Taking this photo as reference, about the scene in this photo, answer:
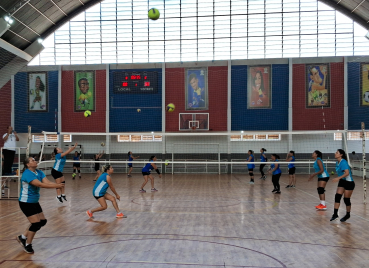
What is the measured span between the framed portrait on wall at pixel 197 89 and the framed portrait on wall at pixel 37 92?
11604mm

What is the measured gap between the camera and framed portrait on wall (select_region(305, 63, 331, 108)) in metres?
27.4

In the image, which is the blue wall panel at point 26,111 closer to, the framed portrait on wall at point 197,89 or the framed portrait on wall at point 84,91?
the framed portrait on wall at point 84,91

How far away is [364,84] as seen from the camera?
2683 cm

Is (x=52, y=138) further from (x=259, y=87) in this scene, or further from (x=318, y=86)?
(x=318, y=86)

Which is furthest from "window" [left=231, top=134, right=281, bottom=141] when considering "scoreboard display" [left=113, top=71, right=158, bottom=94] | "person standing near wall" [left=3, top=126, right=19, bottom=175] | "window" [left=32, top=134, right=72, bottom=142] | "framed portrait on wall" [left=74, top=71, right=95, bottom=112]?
"person standing near wall" [left=3, top=126, right=19, bottom=175]

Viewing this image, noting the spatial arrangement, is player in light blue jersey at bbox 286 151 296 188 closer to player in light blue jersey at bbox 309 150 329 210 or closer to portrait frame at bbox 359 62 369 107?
player in light blue jersey at bbox 309 150 329 210

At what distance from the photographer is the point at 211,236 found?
7.24 metres

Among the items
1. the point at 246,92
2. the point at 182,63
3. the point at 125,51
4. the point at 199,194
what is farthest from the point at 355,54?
the point at 199,194

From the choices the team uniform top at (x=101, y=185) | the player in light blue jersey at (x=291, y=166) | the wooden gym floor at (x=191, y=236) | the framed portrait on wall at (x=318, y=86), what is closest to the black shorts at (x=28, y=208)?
the wooden gym floor at (x=191, y=236)

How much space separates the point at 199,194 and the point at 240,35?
724 inches

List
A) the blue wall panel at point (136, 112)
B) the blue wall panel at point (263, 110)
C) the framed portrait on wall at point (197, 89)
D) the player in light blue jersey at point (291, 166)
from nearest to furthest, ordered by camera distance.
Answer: the player in light blue jersey at point (291, 166), the blue wall panel at point (263, 110), the framed portrait on wall at point (197, 89), the blue wall panel at point (136, 112)

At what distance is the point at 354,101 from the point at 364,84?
1.45m

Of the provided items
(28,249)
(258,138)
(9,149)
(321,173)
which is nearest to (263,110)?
(258,138)

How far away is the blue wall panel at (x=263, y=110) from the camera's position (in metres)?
27.8
